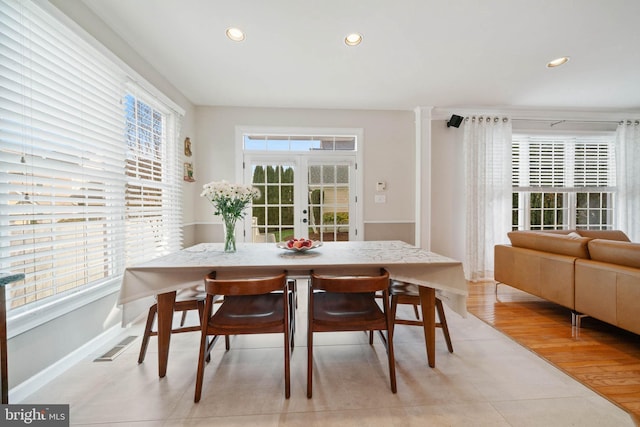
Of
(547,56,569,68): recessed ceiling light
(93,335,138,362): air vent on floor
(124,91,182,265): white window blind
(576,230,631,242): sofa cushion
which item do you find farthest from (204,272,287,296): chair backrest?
(576,230,631,242): sofa cushion

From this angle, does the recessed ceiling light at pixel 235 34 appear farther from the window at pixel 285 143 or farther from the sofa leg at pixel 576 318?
the sofa leg at pixel 576 318

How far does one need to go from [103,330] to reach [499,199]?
4936 mm

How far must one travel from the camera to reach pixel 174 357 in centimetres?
192

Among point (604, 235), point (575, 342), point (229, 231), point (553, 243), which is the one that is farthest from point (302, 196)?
point (604, 235)

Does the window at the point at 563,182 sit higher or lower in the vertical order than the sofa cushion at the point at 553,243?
higher

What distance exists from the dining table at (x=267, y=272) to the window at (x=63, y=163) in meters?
0.62

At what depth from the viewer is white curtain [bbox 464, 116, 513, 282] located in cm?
396

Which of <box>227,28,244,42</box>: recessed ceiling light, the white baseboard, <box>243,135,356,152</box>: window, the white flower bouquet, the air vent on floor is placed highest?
<box>227,28,244,42</box>: recessed ceiling light

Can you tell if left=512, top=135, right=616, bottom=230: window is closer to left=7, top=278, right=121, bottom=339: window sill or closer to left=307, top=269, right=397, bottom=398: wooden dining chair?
left=307, top=269, right=397, bottom=398: wooden dining chair

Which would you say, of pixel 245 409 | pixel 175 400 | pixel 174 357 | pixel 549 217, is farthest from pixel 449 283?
pixel 549 217

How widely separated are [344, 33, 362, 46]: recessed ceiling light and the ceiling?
0.17 feet

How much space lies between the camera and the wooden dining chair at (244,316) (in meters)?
1.40

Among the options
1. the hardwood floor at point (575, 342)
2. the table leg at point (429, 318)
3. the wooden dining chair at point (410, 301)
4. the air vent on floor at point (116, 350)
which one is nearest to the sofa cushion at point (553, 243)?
the hardwood floor at point (575, 342)

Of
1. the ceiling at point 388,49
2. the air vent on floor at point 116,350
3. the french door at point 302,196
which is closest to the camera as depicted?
the air vent on floor at point 116,350
